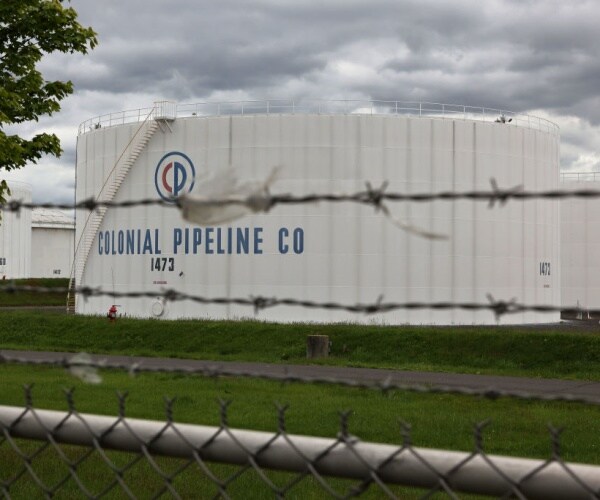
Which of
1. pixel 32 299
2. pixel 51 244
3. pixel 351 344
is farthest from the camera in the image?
pixel 51 244

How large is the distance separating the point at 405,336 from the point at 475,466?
2059 centimetres

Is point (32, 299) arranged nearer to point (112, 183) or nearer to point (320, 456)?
point (112, 183)

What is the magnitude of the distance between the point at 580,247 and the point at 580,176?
12.6 feet

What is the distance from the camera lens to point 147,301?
103ft

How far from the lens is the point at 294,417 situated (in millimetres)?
10812

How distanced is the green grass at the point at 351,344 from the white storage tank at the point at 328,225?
13.1 ft

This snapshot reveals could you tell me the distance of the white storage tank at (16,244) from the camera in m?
64.2

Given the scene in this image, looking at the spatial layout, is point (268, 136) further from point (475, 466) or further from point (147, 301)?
point (475, 466)

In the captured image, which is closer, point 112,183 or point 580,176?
point 112,183

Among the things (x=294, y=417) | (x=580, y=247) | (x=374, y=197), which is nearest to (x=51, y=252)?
(x=580, y=247)

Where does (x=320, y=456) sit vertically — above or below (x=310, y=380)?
below

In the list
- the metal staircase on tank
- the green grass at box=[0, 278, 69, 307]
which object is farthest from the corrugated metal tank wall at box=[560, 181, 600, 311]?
the green grass at box=[0, 278, 69, 307]

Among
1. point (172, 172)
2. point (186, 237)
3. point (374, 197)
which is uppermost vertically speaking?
point (172, 172)

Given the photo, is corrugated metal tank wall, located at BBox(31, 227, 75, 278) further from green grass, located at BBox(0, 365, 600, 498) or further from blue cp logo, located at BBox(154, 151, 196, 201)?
green grass, located at BBox(0, 365, 600, 498)
